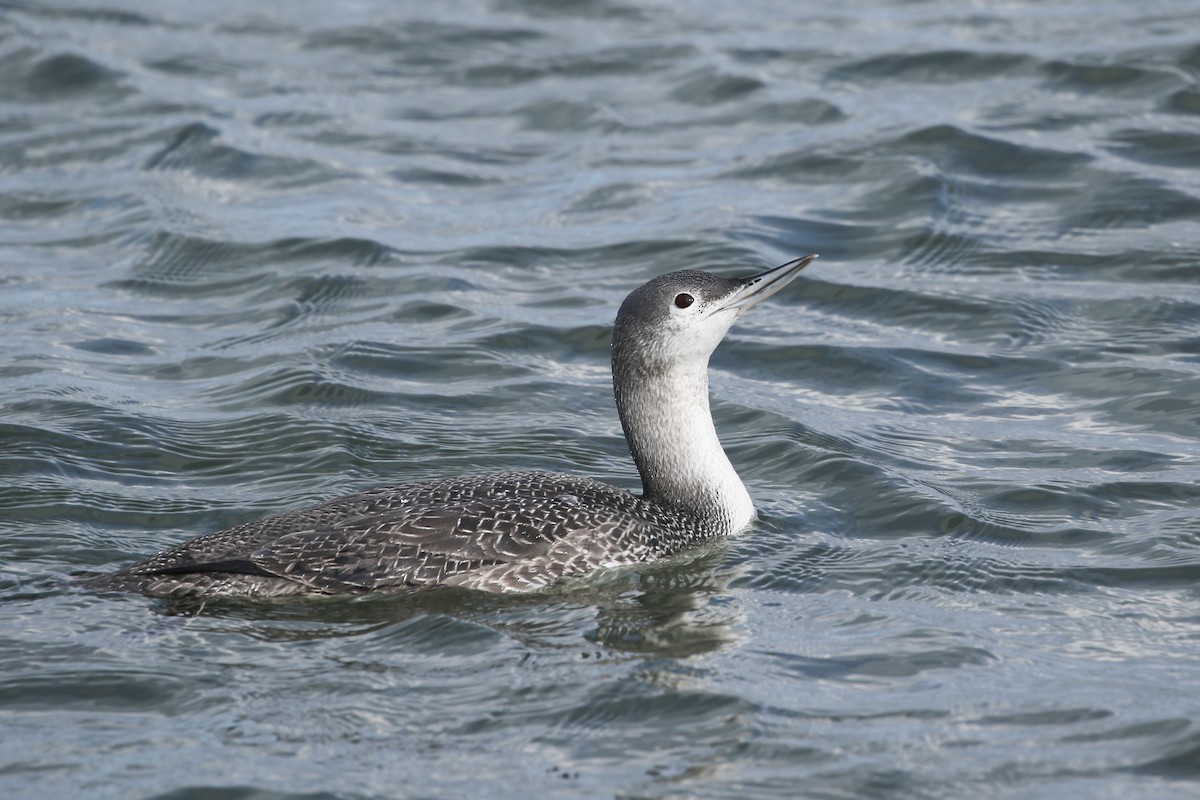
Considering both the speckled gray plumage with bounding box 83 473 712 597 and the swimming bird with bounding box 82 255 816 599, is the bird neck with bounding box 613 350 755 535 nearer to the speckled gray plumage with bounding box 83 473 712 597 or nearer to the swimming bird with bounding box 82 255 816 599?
the swimming bird with bounding box 82 255 816 599

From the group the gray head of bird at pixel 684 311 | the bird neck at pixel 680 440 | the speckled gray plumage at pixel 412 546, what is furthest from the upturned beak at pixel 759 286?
the speckled gray plumage at pixel 412 546

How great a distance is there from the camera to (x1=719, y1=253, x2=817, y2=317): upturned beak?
814 cm

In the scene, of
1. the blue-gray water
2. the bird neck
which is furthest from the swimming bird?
the blue-gray water

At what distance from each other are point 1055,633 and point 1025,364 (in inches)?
149

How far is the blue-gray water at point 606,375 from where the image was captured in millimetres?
6383

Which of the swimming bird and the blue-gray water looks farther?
the swimming bird

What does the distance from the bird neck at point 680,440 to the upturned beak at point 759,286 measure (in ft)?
1.26

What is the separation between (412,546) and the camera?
7457 mm

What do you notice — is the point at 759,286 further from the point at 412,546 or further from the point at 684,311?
the point at 412,546

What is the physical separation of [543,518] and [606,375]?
3217 mm

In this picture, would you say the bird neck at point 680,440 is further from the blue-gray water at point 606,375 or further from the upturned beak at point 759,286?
the upturned beak at point 759,286

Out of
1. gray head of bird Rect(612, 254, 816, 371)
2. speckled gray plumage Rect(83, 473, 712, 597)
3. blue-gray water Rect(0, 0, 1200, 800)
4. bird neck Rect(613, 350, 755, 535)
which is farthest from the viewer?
bird neck Rect(613, 350, 755, 535)

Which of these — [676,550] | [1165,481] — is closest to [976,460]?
[1165,481]

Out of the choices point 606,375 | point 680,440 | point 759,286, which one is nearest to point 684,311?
point 759,286
